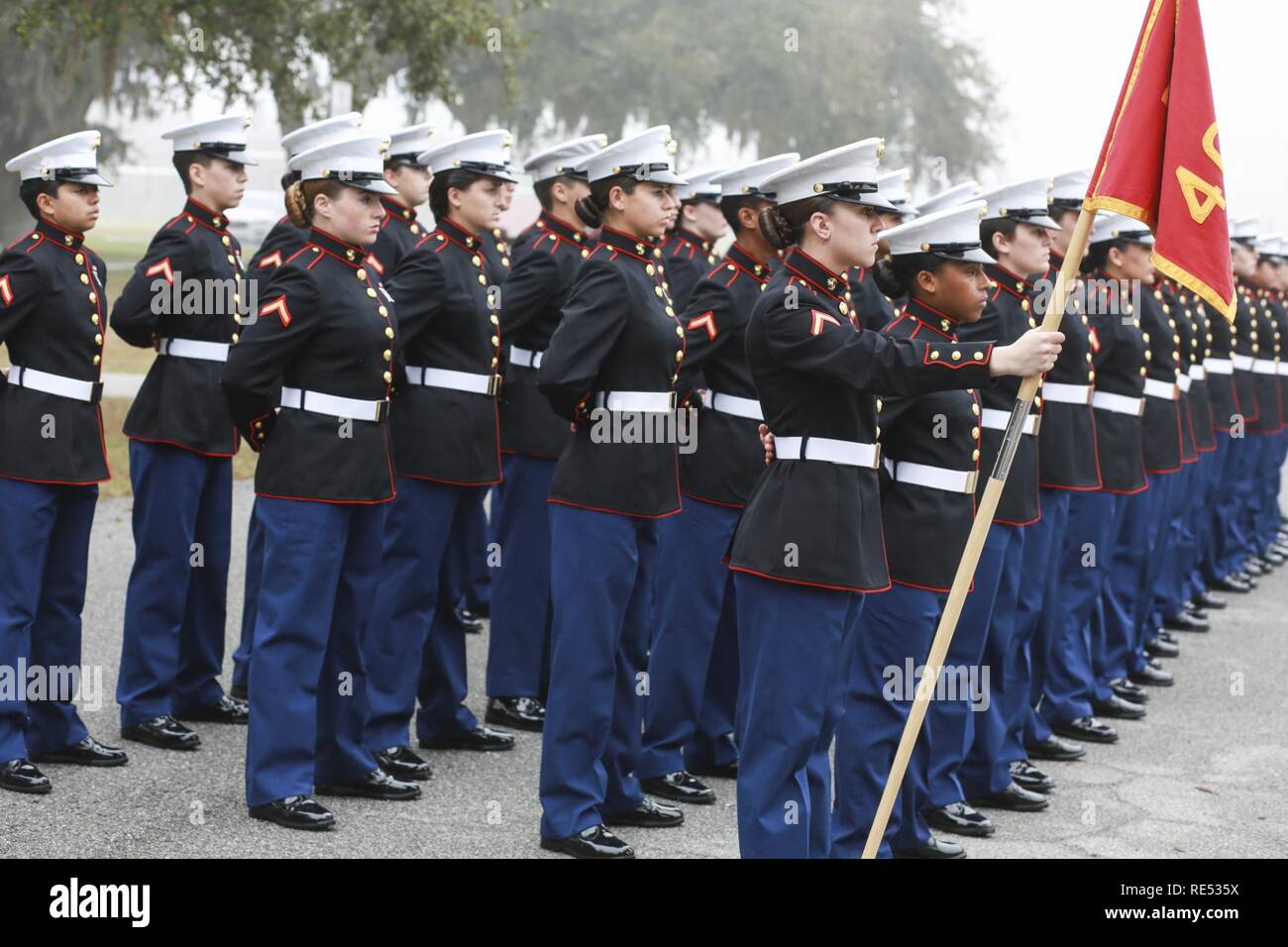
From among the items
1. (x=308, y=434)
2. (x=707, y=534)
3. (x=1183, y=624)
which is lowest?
(x=1183, y=624)

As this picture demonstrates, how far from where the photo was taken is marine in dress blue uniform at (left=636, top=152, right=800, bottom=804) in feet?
21.5

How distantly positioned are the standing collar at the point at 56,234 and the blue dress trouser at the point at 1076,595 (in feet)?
13.4

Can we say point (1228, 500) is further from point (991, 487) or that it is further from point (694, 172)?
point (991, 487)

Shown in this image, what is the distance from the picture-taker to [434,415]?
6.60 meters

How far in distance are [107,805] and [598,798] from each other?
1582 mm

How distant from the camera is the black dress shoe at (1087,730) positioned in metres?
7.73

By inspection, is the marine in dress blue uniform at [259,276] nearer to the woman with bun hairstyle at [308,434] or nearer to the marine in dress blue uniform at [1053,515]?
the woman with bun hairstyle at [308,434]

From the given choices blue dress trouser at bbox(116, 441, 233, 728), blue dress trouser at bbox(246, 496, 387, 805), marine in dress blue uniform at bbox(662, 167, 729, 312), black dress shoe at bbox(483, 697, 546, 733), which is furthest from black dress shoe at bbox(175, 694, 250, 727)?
marine in dress blue uniform at bbox(662, 167, 729, 312)

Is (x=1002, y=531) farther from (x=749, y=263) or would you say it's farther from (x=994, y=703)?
(x=749, y=263)

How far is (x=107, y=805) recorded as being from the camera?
5855 millimetres

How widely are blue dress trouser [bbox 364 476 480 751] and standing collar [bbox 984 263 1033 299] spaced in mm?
2084

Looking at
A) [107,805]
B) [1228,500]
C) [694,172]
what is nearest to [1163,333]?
[694,172]

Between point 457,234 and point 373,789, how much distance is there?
79.3 inches

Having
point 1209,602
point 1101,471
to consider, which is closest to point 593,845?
point 1101,471
